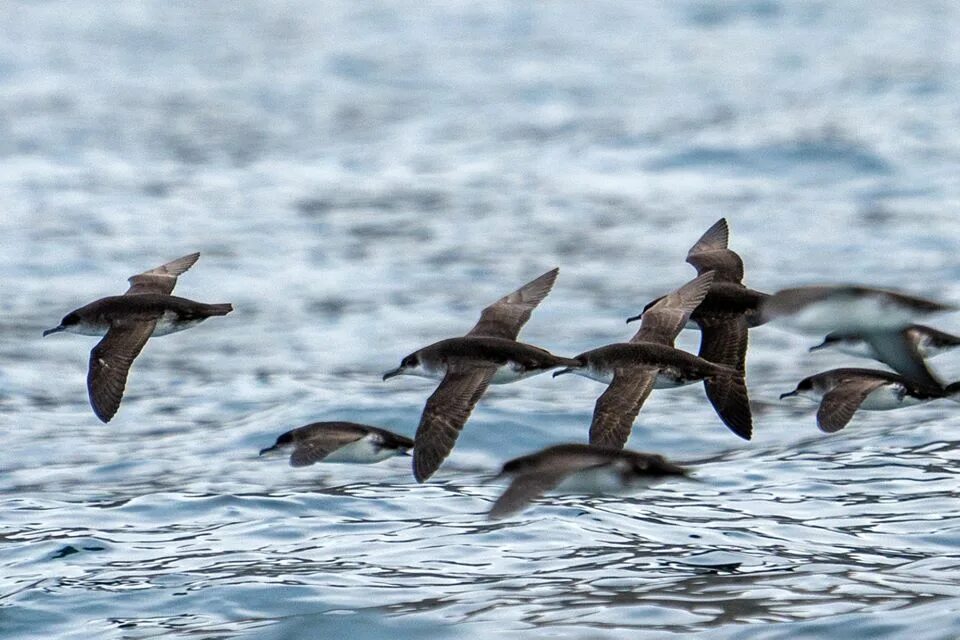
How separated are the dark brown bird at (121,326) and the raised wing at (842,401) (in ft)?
9.30

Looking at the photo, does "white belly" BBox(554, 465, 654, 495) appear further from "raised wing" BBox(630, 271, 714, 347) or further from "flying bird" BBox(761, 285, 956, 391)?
"raised wing" BBox(630, 271, 714, 347)

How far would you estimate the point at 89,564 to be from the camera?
9.31 metres

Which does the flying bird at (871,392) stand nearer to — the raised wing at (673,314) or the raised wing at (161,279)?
the raised wing at (673,314)

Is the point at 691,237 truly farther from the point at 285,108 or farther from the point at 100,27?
the point at 100,27

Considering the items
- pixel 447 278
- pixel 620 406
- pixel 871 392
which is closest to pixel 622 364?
pixel 620 406

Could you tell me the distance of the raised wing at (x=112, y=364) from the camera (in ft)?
26.7

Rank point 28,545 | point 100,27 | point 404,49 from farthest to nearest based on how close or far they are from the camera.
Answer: point 100,27
point 404,49
point 28,545

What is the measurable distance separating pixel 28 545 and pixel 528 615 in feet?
10.8

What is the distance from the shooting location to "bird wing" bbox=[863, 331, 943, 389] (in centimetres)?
850

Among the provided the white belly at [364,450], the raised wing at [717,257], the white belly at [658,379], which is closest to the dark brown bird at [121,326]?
the white belly at [364,450]

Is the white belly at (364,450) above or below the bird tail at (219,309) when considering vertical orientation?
below

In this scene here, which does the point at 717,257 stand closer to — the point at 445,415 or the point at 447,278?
the point at 445,415

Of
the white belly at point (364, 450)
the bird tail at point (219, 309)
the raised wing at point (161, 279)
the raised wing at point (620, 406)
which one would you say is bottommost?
the white belly at point (364, 450)

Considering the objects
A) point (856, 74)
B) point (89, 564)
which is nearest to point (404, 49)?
point (856, 74)
